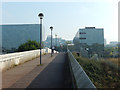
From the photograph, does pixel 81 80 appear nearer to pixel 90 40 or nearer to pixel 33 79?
pixel 33 79

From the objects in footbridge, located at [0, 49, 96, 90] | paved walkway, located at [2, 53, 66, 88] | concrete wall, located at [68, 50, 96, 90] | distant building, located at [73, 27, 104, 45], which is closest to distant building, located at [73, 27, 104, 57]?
distant building, located at [73, 27, 104, 45]

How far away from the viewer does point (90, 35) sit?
20734 mm

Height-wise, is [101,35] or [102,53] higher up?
[101,35]

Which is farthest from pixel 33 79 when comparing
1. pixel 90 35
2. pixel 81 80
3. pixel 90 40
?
pixel 90 35

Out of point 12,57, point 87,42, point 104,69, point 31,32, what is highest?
point 31,32

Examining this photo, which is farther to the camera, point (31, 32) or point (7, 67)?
point (31, 32)

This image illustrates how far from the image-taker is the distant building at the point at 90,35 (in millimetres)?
18928

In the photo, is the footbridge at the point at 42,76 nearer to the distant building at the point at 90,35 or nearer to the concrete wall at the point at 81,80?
the concrete wall at the point at 81,80

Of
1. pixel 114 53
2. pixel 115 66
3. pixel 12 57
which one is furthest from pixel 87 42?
pixel 12 57

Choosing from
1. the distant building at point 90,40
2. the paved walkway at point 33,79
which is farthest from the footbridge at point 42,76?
the distant building at point 90,40

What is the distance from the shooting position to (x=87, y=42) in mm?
20516

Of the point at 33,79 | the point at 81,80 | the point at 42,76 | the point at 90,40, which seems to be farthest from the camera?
the point at 90,40

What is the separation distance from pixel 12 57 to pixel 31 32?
342 feet

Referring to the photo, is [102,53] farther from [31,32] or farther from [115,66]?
[31,32]
